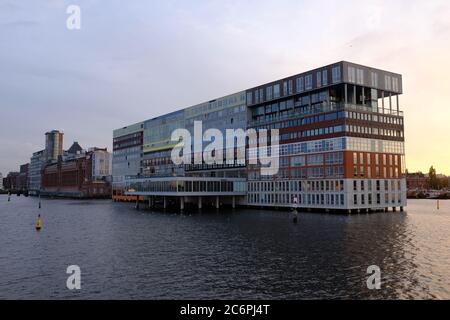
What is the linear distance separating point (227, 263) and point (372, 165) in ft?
285

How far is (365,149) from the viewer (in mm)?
114562

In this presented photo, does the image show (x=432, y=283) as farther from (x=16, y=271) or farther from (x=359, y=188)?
(x=359, y=188)

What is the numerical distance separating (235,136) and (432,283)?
118m

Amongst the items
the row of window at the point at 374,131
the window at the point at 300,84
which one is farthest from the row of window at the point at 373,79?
the window at the point at 300,84

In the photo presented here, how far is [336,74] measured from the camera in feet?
379

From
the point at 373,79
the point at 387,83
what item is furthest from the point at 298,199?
the point at 387,83

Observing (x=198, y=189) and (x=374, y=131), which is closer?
(x=374, y=131)

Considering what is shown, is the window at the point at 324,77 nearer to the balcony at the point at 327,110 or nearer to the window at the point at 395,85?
the balcony at the point at 327,110

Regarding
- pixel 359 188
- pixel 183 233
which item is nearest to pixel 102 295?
pixel 183 233

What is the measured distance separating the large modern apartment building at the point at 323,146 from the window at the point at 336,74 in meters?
0.29

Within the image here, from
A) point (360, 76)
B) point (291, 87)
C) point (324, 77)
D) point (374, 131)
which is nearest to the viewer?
point (374, 131)

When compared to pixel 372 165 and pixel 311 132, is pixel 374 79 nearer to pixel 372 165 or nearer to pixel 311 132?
pixel 311 132

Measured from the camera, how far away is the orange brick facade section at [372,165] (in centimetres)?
11056

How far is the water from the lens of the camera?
3181 cm
